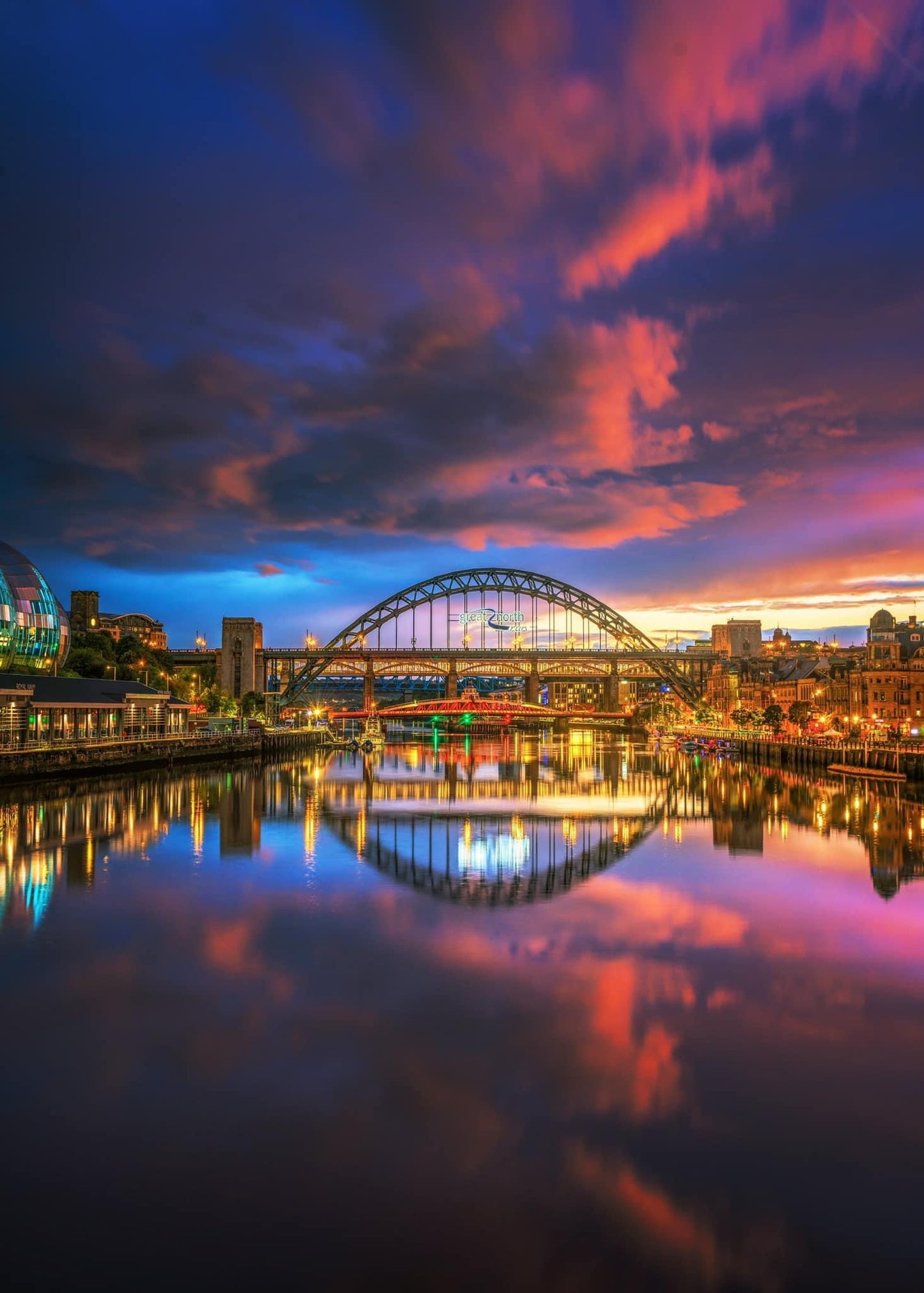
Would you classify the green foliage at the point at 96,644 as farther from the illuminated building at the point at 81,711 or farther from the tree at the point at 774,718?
the tree at the point at 774,718

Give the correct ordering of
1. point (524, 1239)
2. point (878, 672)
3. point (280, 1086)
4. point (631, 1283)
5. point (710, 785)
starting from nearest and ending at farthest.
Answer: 1. point (631, 1283)
2. point (524, 1239)
3. point (280, 1086)
4. point (710, 785)
5. point (878, 672)

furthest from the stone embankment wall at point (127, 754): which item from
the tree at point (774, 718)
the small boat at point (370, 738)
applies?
the tree at point (774, 718)

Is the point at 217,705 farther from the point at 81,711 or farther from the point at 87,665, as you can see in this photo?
the point at 81,711

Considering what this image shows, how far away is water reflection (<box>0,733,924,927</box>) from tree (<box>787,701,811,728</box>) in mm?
34128

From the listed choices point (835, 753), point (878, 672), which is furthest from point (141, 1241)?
point (878, 672)

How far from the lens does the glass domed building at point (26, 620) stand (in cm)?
5672

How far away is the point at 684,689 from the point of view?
128 metres

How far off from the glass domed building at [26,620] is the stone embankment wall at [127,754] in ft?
29.5

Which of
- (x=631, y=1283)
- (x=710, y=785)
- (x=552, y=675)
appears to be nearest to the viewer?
(x=631, y=1283)

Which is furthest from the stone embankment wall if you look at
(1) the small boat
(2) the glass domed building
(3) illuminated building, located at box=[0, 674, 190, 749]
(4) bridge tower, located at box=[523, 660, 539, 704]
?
(4) bridge tower, located at box=[523, 660, 539, 704]

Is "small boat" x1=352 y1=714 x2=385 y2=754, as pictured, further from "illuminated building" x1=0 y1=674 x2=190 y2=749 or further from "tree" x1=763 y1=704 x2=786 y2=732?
"tree" x1=763 y1=704 x2=786 y2=732

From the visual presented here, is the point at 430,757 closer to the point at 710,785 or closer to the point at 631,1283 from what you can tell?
the point at 710,785

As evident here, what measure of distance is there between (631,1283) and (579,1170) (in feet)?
5.82

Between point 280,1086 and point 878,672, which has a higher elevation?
point 878,672
